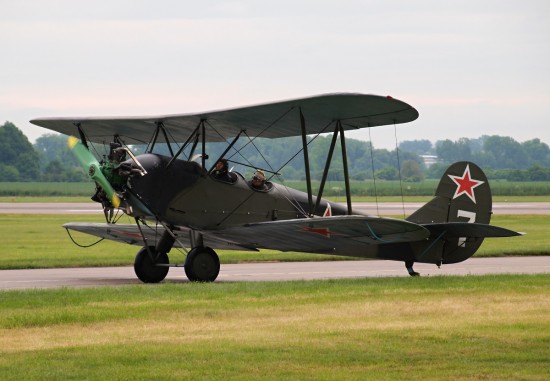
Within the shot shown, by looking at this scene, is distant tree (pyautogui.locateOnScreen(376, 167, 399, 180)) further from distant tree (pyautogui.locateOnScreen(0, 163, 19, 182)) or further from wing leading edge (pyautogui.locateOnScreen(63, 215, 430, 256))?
wing leading edge (pyautogui.locateOnScreen(63, 215, 430, 256))

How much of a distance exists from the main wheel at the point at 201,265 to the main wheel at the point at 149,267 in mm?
944

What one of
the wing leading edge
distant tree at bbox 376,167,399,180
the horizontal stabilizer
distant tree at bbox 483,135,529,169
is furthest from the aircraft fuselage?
distant tree at bbox 483,135,529,169

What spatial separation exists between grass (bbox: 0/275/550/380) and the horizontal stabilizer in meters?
1.27

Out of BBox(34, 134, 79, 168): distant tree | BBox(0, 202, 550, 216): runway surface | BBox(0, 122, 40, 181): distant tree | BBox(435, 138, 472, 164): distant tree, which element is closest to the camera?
BBox(0, 202, 550, 216): runway surface

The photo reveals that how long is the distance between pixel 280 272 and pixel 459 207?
3556 mm

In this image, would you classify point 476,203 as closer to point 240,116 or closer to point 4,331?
point 240,116

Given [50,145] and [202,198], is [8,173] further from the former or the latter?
[202,198]

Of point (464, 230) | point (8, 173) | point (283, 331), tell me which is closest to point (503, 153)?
point (8, 173)

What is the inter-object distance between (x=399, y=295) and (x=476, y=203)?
193 inches

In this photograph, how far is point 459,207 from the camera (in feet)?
61.7

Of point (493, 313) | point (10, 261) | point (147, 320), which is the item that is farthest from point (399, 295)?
point (10, 261)

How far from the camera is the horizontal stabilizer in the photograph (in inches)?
667

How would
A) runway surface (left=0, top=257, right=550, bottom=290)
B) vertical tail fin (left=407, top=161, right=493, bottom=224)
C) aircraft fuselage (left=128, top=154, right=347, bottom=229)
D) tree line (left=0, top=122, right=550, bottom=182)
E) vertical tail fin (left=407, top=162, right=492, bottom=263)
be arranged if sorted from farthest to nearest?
tree line (left=0, top=122, right=550, bottom=182)
vertical tail fin (left=407, top=161, right=493, bottom=224)
vertical tail fin (left=407, top=162, right=492, bottom=263)
runway surface (left=0, top=257, right=550, bottom=290)
aircraft fuselage (left=128, top=154, right=347, bottom=229)

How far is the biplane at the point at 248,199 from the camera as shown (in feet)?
53.3
